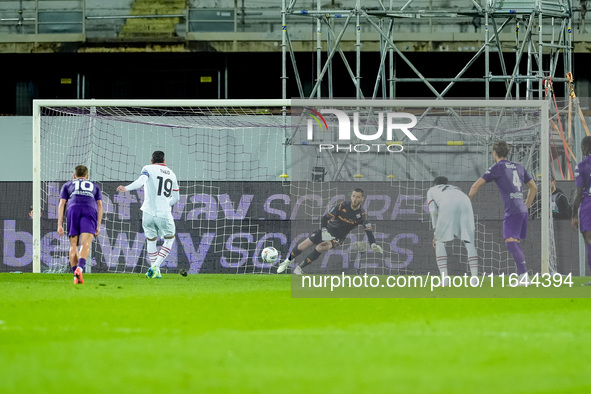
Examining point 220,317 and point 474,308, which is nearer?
point 220,317

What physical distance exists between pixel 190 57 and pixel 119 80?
1982 mm

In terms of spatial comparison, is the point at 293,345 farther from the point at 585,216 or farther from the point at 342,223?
the point at 585,216

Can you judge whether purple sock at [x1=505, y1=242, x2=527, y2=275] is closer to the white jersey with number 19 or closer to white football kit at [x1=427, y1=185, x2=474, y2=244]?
white football kit at [x1=427, y1=185, x2=474, y2=244]

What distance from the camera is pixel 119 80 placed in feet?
87.1

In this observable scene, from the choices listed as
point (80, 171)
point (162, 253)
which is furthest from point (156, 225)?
point (80, 171)

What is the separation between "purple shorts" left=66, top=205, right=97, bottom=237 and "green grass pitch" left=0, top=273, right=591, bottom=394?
3448 mm

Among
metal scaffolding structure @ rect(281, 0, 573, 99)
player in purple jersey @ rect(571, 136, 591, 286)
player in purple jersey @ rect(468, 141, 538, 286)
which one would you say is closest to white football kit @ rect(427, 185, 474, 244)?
player in purple jersey @ rect(468, 141, 538, 286)

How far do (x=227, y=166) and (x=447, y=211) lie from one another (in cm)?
802

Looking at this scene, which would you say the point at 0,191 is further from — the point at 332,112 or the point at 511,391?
the point at 511,391

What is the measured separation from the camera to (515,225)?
12602 mm

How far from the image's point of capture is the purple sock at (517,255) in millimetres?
12633

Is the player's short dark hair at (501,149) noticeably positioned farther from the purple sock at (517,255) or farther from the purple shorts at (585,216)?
the purple shorts at (585,216)

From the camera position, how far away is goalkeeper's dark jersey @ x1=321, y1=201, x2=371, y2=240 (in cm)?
1386

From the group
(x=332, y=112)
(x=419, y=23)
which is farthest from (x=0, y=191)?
(x=419, y=23)
